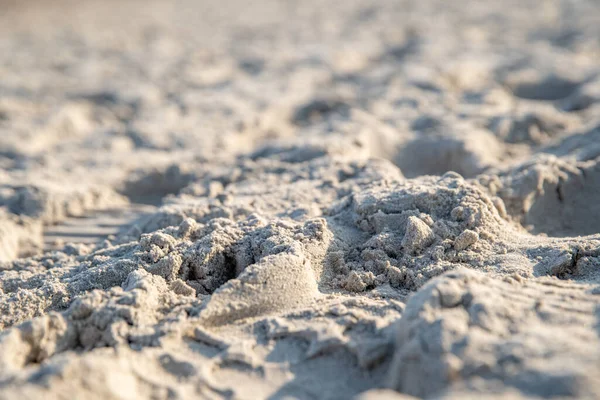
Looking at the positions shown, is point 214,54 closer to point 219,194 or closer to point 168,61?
point 168,61

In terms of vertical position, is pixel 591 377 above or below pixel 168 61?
below

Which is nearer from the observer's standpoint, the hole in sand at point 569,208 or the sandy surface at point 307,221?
the sandy surface at point 307,221

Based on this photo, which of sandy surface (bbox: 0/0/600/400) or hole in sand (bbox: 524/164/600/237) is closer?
sandy surface (bbox: 0/0/600/400)

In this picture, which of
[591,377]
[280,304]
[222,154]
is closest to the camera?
[591,377]

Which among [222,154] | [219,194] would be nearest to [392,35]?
[222,154]

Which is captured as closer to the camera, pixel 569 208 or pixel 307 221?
pixel 307 221

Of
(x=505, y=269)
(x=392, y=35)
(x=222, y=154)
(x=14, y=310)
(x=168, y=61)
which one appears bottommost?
(x=14, y=310)

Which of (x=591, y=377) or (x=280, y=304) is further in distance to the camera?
(x=280, y=304)

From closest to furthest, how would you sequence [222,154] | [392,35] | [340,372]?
[340,372]
[222,154]
[392,35]
